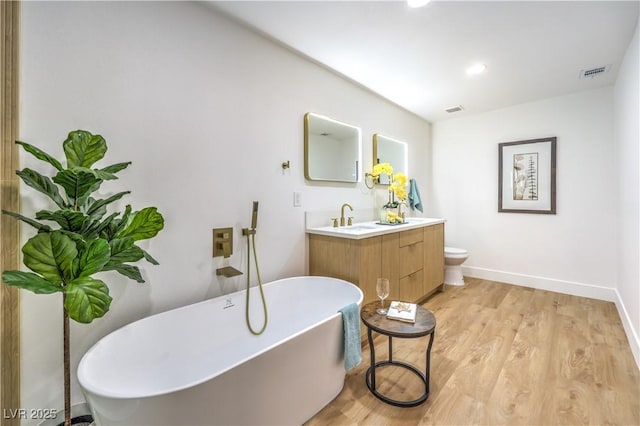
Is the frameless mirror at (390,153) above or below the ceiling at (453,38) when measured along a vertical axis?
below

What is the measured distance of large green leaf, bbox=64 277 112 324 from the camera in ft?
2.93

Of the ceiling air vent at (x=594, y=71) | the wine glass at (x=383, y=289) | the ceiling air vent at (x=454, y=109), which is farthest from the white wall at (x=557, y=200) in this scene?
the wine glass at (x=383, y=289)

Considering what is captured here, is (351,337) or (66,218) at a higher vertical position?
(66,218)

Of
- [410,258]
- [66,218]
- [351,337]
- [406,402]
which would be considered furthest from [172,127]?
[410,258]

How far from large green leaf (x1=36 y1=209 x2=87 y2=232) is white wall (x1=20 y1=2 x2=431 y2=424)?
1.17 feet

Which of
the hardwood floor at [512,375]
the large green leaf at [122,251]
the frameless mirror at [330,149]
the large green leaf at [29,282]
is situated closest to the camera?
the large green leaf at [29,282]

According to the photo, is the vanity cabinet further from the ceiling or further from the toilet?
the ceiling

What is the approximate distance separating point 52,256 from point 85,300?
0.66ft

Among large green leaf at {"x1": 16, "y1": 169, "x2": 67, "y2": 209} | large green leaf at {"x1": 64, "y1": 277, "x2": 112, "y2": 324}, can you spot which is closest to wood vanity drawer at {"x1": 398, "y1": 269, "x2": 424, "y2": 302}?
large green leaf at {"x1": 64, "y1": 277, "x2": 112, "y2": 324}

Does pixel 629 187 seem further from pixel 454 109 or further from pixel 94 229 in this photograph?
pixel 94 229

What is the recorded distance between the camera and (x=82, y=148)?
1.12 m

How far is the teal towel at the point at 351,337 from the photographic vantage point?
5.09 ft

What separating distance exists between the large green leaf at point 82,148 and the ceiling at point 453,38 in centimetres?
123

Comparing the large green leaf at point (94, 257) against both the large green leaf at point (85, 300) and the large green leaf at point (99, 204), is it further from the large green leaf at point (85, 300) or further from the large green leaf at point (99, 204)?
the large green leaf at point (99, 204)
